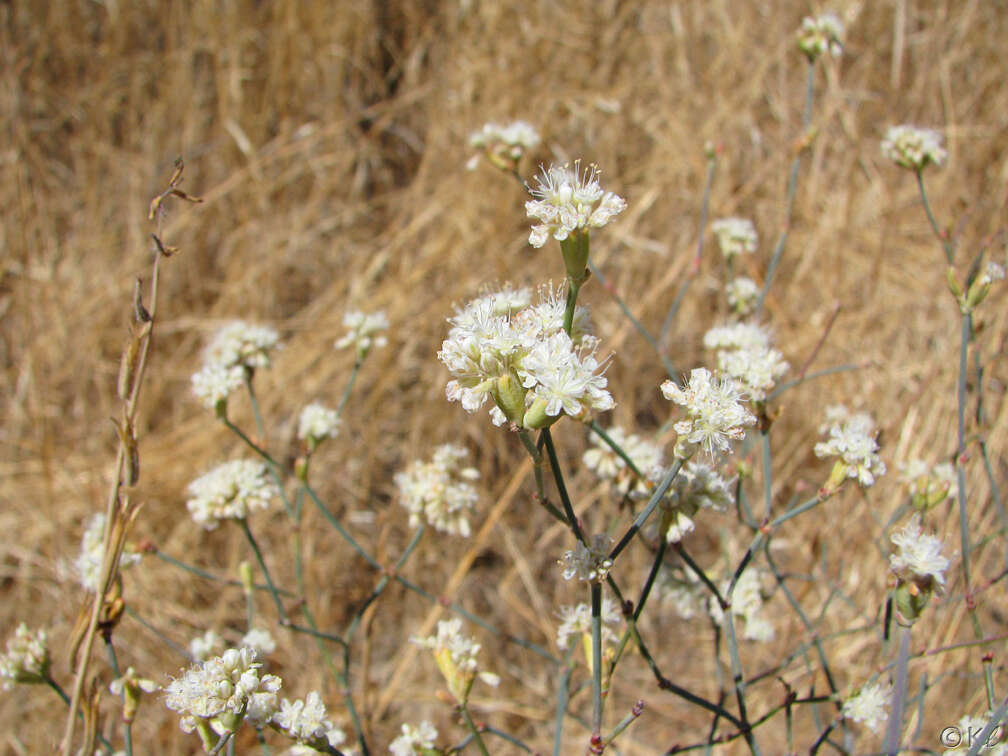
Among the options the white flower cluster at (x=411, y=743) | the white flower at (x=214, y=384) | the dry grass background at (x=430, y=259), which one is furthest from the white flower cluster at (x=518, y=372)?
the dry grass background at (x=430, y=259)

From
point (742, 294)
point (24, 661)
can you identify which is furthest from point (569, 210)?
point (24, 661)

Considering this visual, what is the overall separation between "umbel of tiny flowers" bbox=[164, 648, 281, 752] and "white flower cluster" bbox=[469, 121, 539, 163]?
144 cm

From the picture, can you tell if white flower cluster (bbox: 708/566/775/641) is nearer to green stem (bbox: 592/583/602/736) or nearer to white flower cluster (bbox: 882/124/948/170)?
green stem (bbox: 592/583/602/736)

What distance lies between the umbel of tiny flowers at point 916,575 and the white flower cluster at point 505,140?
1366mm

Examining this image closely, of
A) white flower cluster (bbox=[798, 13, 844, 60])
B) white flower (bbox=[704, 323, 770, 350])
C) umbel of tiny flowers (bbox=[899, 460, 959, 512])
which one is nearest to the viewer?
umbel of tiny flowers (bbox=[899, 460, 959, 512])

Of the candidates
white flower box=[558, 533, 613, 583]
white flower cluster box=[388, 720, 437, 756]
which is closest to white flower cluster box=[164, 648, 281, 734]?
white flower cluster box=[388, 720, 437, 756]

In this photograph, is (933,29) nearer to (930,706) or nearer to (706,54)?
(706,54)

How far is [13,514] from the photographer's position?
3.26 m

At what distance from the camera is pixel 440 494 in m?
1.73

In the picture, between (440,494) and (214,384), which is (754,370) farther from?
(214,384)

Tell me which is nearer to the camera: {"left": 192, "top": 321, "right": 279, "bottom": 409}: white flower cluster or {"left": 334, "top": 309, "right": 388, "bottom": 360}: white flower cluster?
{"left": 192, "top": 321, "right": 279, "bottom": 409}: white flower cluster

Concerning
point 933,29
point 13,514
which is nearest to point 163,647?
point 13,514

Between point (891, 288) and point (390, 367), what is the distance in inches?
90.9

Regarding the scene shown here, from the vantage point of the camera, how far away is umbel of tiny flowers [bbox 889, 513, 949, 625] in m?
1.15
